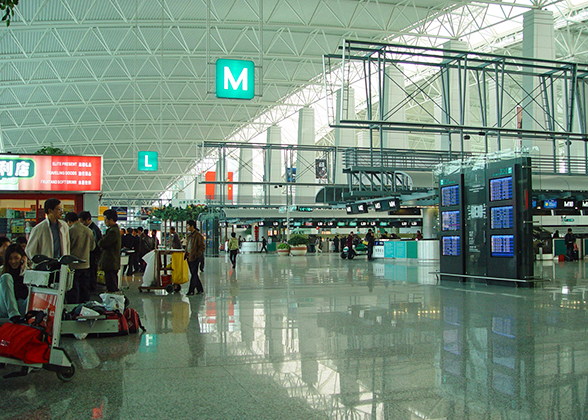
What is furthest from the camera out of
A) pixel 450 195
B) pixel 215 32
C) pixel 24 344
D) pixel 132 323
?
pixel 215 32

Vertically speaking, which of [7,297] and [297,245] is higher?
[7,297]

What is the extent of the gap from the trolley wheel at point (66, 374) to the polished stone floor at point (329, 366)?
64mm

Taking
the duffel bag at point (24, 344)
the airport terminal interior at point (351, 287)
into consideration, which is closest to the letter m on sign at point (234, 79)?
the airport terminal interior at point (351, 287)

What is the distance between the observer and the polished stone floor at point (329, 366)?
4.25 meters

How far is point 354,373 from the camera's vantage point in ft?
17.4

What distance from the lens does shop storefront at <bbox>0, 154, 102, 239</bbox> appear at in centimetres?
1331

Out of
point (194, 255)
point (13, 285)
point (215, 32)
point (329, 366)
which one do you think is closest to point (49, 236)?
point (13, 285)

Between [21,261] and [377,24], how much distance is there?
30.2 meters

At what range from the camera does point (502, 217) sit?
1384 cm

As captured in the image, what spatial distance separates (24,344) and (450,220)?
12.7 m

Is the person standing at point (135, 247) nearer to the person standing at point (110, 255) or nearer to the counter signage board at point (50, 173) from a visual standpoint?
the counter signage board at point (50, 173)

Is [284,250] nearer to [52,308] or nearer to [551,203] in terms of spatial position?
[551,203]

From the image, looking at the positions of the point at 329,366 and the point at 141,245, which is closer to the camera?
the point at 329,366

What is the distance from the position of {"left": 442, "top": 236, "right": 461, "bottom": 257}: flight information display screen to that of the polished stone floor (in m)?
5.01
